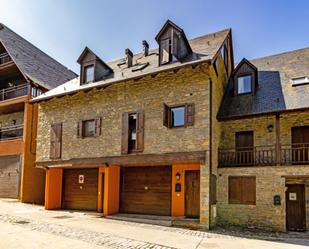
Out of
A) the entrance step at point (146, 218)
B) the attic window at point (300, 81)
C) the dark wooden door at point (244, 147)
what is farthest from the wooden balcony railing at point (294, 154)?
the entrance step at point (146, 218)

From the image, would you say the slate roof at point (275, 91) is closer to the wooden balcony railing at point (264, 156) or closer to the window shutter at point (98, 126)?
the wooden balcony railing at point (264, 156)

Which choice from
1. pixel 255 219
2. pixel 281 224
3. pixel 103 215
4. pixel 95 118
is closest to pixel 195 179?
pixel 255 219

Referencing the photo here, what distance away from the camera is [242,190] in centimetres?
1366

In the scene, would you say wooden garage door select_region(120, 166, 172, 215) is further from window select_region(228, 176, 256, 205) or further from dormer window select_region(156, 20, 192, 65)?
dormer window select_region(156, 20, 192, 65)

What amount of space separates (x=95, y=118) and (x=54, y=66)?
42.8 ft

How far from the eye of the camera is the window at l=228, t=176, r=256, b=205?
13.5 meters

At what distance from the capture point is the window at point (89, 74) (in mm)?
17625

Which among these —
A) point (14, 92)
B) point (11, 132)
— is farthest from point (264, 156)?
point (11, 132)

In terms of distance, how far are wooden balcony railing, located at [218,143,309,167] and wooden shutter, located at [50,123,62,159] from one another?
9140mm

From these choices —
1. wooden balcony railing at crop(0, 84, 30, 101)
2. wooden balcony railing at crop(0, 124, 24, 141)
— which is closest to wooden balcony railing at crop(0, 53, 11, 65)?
wooden balcony railing at crop(0, 84, 30, 101)

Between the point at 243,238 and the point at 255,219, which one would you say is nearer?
the point at 243,238

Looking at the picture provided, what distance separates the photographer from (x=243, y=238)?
10.9 meters

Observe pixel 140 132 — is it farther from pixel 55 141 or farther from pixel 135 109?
pixel 55 141

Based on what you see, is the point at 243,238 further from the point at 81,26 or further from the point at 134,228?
the point at 81,26
